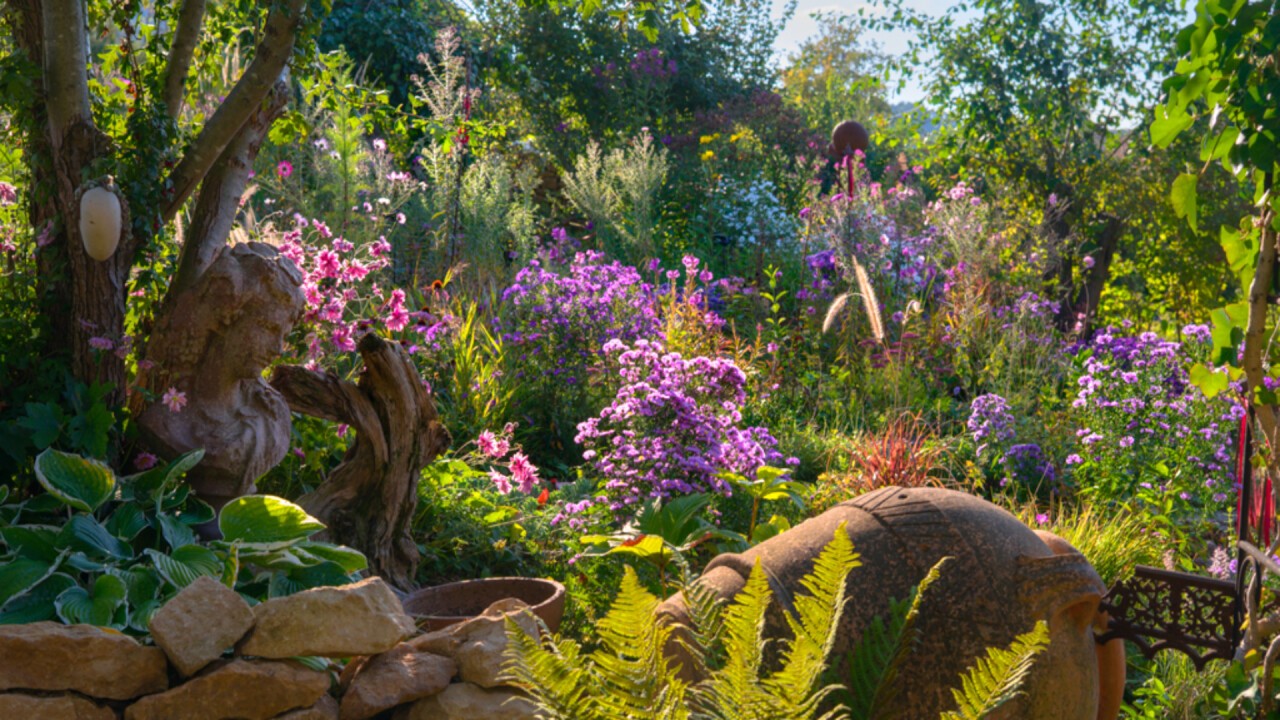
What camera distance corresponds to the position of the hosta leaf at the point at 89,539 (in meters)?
2.67

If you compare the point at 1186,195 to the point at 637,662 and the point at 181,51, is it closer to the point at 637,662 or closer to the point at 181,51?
the point at 637,662

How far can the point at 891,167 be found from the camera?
13.9 m

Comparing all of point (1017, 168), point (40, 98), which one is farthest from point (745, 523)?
point (1017, 168)

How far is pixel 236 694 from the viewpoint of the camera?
2.18 m

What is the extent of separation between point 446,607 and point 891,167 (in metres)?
11.7

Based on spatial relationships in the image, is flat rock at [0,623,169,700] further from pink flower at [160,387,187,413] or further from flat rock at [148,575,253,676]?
pink flower at [160,387,187,413]

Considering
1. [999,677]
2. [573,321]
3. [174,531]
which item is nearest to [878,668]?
[999,677]

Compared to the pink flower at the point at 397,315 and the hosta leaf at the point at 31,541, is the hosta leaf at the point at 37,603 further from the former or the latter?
the pink flower at the point at 397,315

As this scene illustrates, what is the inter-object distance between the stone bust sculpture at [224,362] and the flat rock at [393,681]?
104 centimetres

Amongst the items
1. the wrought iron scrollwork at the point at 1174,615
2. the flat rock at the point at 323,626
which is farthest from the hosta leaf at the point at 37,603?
the wrought iron scrollwork at the point at 1174,615

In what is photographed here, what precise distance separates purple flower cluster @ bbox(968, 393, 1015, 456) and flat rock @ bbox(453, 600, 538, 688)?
352 cm

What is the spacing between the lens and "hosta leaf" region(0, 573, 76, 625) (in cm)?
243

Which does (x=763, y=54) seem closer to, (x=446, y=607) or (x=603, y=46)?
(x=603, y=46)

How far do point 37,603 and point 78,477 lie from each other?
375 mm
